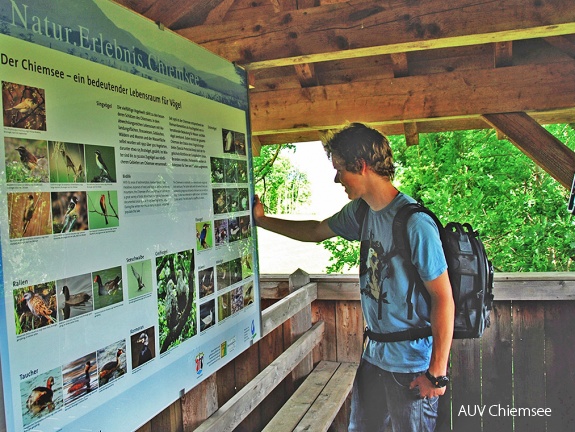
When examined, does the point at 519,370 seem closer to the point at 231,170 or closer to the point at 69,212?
the point at 231,170

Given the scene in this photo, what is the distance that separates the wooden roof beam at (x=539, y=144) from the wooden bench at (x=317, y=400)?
6.11ft

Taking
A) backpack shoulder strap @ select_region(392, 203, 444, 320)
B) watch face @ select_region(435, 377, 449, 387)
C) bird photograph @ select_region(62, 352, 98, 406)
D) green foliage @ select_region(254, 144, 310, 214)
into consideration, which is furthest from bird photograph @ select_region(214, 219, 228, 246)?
green foliage @ select_region(254, 144, 310, 214)

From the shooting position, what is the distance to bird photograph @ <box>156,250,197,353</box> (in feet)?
6.10

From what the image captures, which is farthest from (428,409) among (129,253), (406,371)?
(129,253)

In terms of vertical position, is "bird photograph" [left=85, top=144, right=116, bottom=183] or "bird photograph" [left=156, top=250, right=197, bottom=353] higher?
"bird photograph" [left=85, top=144, right=116, bottom=183]

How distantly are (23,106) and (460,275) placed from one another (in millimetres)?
1737

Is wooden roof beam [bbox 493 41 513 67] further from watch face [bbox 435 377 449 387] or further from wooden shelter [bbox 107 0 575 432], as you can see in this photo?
watch face [bbox 435 377 449 387]

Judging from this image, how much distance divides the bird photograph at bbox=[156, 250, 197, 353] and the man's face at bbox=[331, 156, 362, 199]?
0.80 m

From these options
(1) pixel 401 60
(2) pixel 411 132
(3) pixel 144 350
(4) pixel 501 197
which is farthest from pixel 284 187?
(3) pixel 144 350

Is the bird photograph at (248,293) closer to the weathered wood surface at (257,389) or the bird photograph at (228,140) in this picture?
the weathered wood surface at (257,389)

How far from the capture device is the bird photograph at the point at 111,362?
1.56 meters

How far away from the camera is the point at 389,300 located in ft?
7.38

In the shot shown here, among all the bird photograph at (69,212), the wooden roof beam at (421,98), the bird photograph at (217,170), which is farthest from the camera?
the wooden roof beam at (421,98)

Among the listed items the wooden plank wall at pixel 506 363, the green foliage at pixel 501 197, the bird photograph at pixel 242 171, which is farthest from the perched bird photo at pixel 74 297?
the green foliage at pixel 501 197
